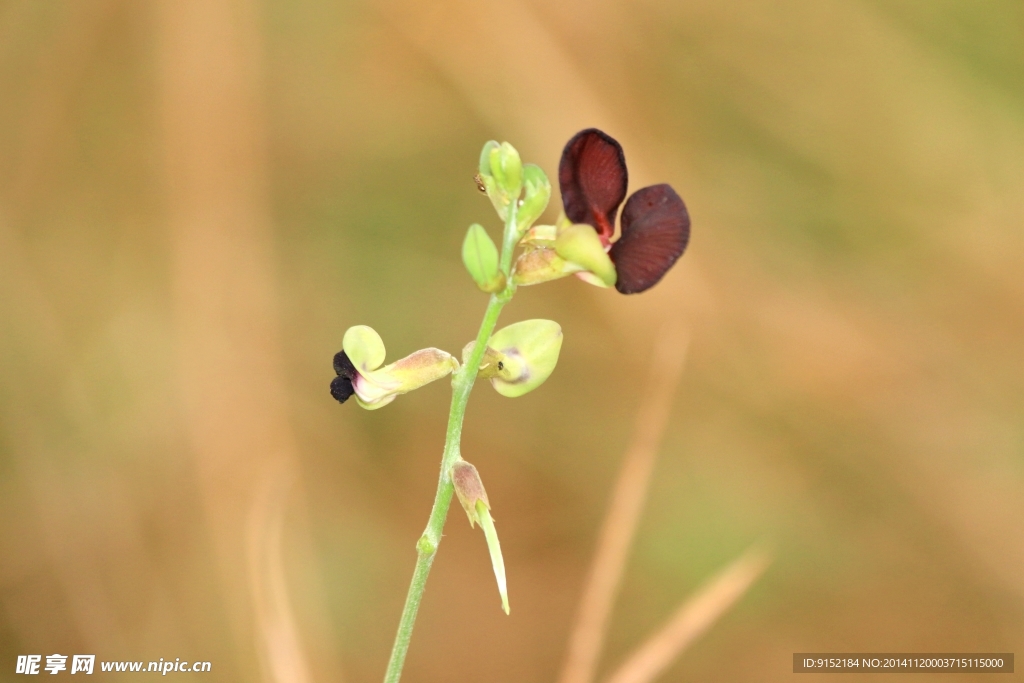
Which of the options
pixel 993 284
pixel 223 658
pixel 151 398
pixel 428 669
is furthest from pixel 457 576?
pixel 993 284

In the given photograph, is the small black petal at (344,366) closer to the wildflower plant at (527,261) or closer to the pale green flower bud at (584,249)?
the wildflower plant at (527,261)

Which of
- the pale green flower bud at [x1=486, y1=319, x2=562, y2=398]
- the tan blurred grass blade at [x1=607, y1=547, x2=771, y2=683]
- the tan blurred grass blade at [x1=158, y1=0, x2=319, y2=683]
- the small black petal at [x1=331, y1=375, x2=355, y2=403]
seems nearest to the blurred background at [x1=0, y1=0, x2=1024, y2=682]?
the tan blurred grass blade at [x1=158, y1=0, x2=319, y2=683]

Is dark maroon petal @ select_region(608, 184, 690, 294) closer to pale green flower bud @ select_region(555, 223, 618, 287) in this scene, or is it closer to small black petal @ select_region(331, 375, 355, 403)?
pale green flower bud @ select_region(555, 223, 618, 287)

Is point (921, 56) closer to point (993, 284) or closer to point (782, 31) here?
point (782, 31)

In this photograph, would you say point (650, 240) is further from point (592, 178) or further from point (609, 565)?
point (609, 565)

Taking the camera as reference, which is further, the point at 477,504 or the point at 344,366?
the point at 344,366

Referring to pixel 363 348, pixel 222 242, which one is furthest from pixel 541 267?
pixel 222 242
